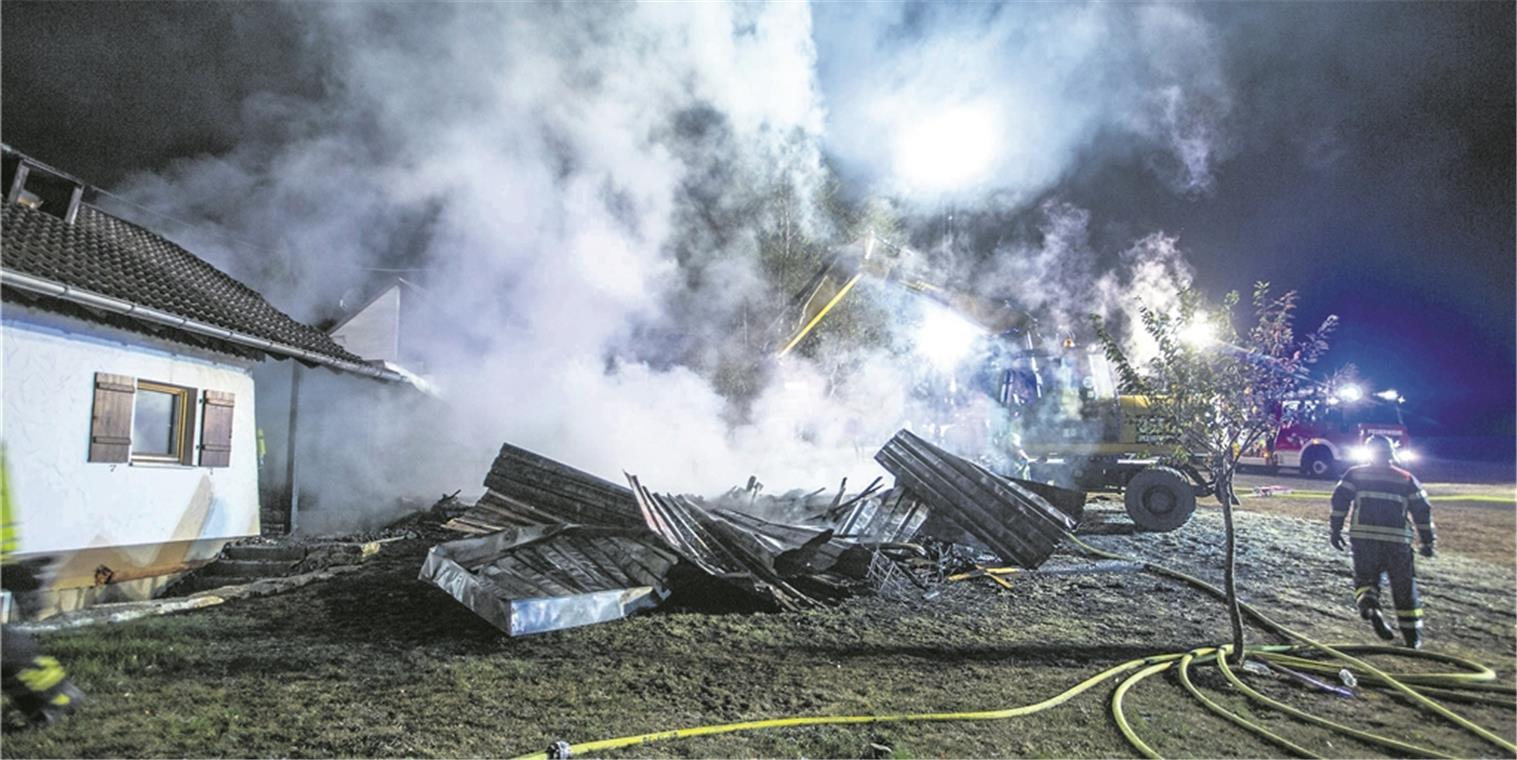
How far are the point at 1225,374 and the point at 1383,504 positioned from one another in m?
2.29

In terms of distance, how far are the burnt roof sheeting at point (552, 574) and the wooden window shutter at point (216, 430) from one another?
3.29m

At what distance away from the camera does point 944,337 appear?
760 inches

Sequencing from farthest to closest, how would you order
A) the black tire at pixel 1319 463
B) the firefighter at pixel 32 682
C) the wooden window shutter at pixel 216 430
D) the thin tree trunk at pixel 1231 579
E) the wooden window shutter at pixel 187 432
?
the black tire at pixel 1319 463 < the wooden window shutter at pixel 216 430 < the wooden window shutter at pixel 187 432 < the thin tree trunk at pixel 1231 579 < the firefighter at pixel 32 682

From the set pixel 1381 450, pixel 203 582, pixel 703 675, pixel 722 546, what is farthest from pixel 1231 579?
pixel 203 582

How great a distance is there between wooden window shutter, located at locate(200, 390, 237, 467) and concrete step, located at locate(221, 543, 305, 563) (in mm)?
1070

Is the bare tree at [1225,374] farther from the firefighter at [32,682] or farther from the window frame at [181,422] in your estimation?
the window frame at [181,422]

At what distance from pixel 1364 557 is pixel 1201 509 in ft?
31.3

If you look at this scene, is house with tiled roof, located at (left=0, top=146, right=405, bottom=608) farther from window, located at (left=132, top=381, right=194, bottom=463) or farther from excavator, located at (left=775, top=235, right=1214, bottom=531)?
excavator, located at (left=775, top=235, right=1214, bottom=531)

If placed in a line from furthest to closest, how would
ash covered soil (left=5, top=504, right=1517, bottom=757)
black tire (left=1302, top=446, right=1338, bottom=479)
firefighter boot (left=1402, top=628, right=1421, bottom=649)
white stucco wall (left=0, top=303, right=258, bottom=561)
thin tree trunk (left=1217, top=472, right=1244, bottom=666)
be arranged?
black tire (left=1302, top=446, right=1338, bottom=479) < white stucco wall (left=0, top=303, right=258, bottom=561) < firefighter boot (left=1402, top=628, right=1421, bottom=649) < thin tree trunk (left=1217, top=472, right=1244, bottom=666) < ash covered soil (left=5, top=504, right=1517, bottom=757)

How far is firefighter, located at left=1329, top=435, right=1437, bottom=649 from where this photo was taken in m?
6.16

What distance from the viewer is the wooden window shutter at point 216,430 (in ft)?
27.1

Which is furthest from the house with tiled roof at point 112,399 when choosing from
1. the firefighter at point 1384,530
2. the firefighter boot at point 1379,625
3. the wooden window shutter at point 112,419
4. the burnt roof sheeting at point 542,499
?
the firefighter boot at point 1379,625

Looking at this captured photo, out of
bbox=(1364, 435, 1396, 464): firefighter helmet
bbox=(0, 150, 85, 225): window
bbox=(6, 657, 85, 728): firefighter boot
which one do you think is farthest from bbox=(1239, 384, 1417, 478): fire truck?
bbox=(0, 150, 85, 225): window

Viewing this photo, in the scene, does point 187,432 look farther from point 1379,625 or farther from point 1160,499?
point 1160,499
